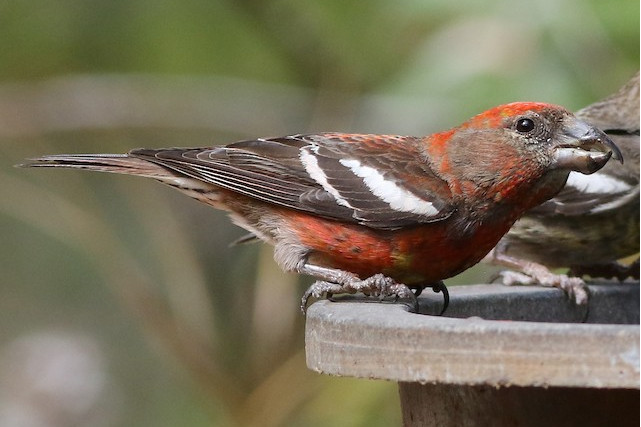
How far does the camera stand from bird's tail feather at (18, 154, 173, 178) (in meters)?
4.05

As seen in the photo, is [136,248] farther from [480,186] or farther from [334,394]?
[480,186]

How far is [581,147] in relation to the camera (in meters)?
3.57

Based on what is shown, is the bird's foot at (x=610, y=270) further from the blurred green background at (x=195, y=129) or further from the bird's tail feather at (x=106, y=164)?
the bird's tail feather at (x=106, y=164)

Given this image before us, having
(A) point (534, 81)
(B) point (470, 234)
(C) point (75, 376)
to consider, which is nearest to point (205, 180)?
(B) point (470, 234)

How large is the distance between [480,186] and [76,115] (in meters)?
3.24

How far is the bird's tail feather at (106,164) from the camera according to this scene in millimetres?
4047

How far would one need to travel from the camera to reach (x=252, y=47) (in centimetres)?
675

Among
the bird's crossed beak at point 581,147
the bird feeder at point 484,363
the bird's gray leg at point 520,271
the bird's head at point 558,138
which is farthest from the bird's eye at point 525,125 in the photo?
the bird feeder at point 484,363

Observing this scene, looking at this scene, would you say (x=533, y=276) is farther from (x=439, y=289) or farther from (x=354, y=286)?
(x=354, y=286)

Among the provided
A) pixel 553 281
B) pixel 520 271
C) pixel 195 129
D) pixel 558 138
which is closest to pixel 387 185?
pixel 558 138

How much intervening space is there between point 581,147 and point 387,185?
28.9 inches

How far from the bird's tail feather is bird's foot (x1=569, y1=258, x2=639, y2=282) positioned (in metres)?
2.16

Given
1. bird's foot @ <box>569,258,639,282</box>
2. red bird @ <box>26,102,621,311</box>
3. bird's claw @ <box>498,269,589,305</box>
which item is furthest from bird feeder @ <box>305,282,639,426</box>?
bird's foot @ <box>569,258,639,282</box>

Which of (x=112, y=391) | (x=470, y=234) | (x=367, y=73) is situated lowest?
(x=112, y=391)
